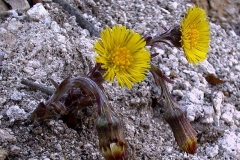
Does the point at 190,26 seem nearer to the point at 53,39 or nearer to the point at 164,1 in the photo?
the point at 53,39

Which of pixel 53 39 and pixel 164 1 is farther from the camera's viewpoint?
pixel 164 1

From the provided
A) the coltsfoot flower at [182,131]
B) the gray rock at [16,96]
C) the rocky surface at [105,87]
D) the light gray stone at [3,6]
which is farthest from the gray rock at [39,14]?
the coltsfoot flower at [182,131]

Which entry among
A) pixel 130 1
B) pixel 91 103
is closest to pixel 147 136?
pixel 91 103

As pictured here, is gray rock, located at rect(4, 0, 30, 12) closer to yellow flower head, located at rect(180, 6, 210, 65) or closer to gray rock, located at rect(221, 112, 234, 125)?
yellow flower head, located at rect(180, 6, 210, 65)

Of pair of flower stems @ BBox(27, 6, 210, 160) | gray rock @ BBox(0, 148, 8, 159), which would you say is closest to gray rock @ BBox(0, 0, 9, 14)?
pair of flower stems @ BBox(27, 6, 210, 160)

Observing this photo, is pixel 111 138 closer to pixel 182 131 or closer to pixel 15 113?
pixel 182 131

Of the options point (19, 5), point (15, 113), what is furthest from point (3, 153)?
point (19, 5)
